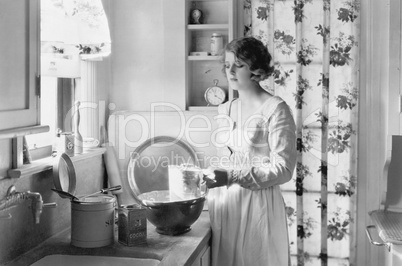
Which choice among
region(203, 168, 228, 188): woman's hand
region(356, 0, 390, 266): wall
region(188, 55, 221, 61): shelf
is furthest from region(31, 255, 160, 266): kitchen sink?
region(356, 0, 390, 266): wall

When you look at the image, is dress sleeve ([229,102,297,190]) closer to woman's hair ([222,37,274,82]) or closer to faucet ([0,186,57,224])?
woman's hair ([222,37,274,82])

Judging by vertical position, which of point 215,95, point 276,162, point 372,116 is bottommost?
point 276,162

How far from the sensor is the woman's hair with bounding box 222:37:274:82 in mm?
2092

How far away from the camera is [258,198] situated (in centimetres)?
206

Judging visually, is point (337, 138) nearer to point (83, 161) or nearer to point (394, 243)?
point (394, 243)

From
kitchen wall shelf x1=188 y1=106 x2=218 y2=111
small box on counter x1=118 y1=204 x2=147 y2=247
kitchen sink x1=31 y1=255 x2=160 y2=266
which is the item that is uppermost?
kitchen wall shelf x1=188 y1=106 x2=218 y2=111

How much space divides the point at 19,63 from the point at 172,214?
2.84 ft

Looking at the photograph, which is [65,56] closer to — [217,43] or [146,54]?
[146,54]

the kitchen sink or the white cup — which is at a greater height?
the white cup

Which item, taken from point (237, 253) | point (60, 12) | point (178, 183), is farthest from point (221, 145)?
point (60, 12)

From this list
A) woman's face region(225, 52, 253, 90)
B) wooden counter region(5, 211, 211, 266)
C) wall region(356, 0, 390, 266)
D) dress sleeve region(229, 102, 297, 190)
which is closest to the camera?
wooden counter region(5, 211, 211, 266)

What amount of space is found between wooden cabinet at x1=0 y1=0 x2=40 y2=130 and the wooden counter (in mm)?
582

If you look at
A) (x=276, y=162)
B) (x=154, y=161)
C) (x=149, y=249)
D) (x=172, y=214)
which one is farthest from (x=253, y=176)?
(x=154, y=161)

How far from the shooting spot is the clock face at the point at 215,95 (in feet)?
8.68
